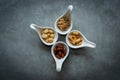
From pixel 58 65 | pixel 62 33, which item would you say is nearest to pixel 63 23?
pixel 62 33

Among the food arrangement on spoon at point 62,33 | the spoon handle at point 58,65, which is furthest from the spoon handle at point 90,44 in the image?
the spoon handle at point 58,65

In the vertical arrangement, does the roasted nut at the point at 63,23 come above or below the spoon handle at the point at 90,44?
above

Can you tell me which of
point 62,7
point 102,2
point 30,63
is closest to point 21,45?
point 30,63

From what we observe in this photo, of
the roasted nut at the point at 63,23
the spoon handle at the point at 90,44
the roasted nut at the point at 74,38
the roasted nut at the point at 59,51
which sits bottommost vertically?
the roasted nut at the point at 59,51

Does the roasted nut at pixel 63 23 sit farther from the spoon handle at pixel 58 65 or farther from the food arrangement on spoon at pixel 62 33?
the spoon handle at pixel 58 65

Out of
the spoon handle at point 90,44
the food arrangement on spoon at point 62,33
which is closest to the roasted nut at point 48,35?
the food arrangement on spoon at point 62,33
